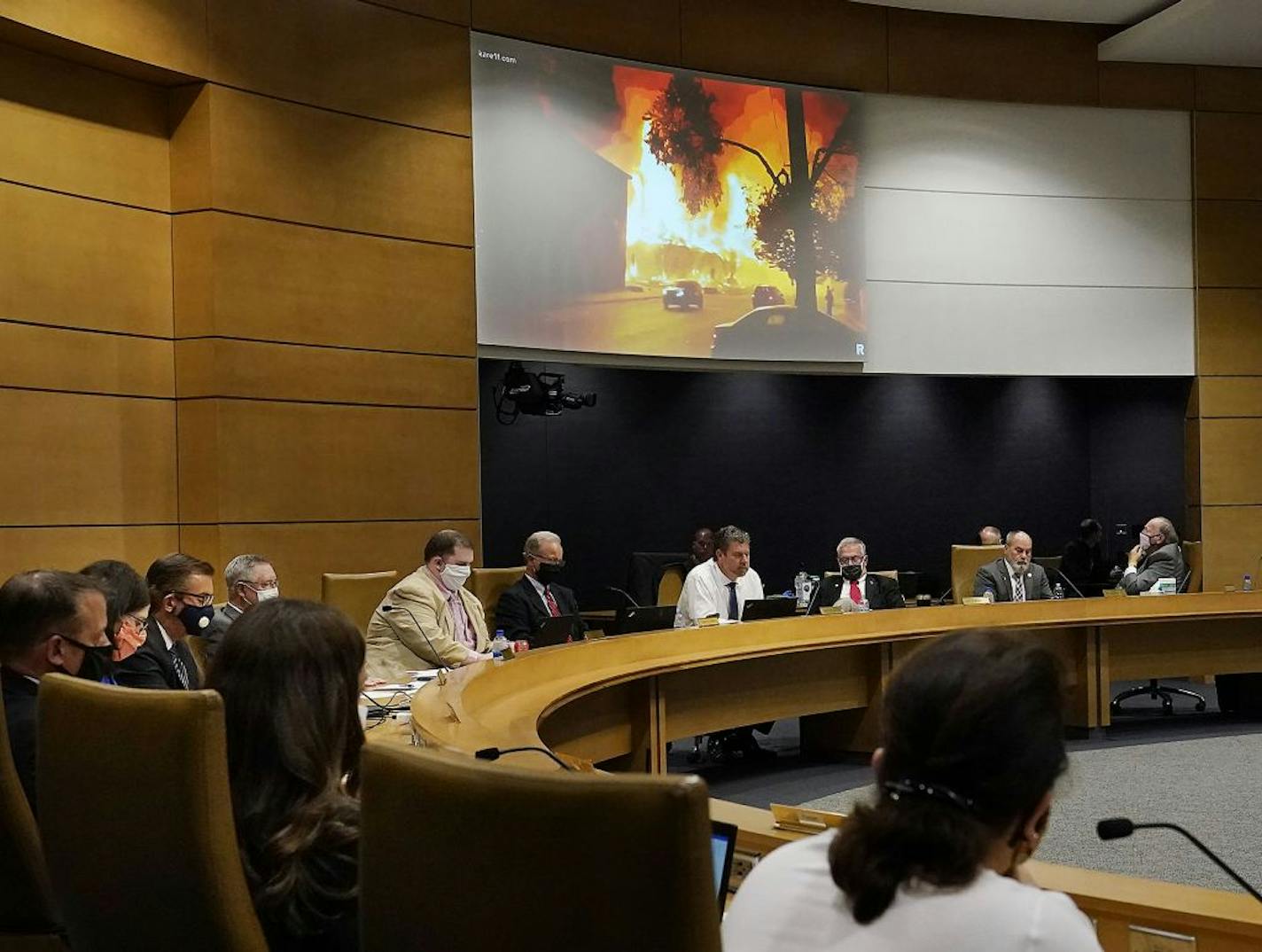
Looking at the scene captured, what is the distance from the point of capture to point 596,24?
29.6ft

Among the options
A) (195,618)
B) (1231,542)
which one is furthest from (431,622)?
(1231,542)

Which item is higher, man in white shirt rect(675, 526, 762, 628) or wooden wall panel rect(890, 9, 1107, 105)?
wooden wall panel rect(890, 9, 1107, 105)

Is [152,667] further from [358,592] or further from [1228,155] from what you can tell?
[1228,155]

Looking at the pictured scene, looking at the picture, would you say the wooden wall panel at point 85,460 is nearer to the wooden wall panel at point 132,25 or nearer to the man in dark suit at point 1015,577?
the wooden wall panel at point 132,25

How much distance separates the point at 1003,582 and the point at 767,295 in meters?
2.63

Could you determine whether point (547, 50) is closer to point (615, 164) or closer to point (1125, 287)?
point (615, 164)

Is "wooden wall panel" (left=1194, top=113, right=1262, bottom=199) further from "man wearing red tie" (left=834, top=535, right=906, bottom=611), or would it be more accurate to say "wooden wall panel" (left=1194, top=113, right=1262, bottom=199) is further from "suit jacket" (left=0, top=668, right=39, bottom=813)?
"suit jacket" (left=0, top=668, right=39, bottom=813)

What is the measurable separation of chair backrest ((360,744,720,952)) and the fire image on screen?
7086 mm

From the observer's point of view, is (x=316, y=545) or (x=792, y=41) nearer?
(x=316, y=545)

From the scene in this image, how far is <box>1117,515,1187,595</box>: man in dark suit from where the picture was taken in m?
8.93

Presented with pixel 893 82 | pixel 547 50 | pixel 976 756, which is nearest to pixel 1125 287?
pixel 893 82

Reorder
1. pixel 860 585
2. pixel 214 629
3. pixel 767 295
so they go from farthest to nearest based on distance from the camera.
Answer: pixel 767 295
pixel 860 585
pixel 214 629

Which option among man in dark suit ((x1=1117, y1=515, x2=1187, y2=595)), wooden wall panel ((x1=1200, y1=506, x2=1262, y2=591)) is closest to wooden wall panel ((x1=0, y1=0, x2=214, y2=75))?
man in dark suit ((x1=1117, y1=515, x2=1187, y2=595))

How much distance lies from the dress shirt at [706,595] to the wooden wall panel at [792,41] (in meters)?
3.77
